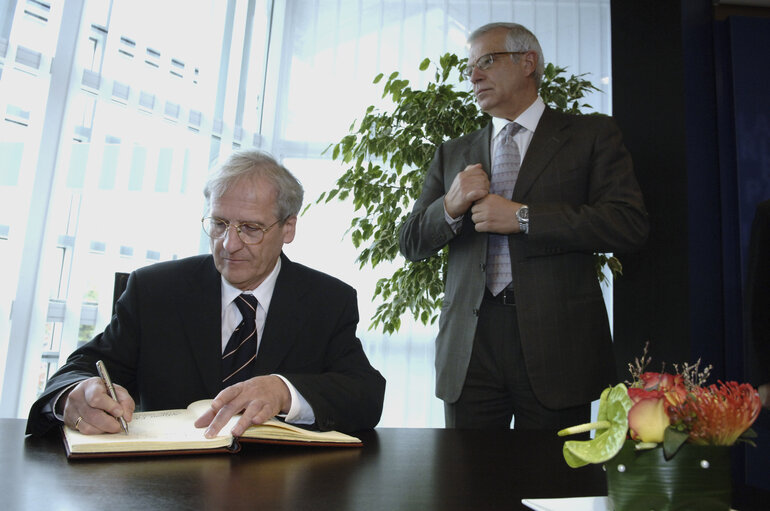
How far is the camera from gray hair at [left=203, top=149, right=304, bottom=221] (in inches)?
66.9

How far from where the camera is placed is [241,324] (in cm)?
164

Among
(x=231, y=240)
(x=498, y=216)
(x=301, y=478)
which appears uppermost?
(x=498, y=216)

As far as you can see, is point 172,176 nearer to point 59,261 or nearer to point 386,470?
point 59,261

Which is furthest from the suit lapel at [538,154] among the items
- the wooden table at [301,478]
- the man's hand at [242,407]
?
the man's hand at [242,407]

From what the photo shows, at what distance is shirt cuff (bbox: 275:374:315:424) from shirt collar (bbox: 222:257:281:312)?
383 mm

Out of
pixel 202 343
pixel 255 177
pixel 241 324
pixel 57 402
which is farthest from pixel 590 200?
pixel 57 402

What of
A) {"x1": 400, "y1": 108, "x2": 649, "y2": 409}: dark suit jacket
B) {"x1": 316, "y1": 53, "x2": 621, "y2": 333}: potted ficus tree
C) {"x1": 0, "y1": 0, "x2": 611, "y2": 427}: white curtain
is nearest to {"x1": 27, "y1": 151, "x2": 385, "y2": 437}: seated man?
{"x1": 400, "y1": 108, "x2": 649, "y2": 409}: dark suit jacket

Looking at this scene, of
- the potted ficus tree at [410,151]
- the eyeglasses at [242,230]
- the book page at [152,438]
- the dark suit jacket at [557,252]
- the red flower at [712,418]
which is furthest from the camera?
the potted ficus tree at [410,151]

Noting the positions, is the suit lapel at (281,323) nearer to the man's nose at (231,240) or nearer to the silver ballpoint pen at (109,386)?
the man's nose at (231,240)

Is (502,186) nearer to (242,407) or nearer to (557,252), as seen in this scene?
(557,252)

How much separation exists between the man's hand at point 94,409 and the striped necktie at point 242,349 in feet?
1.18

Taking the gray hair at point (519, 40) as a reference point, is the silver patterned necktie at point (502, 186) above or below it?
below

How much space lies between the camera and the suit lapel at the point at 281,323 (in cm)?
158

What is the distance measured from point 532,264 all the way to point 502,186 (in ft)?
1.07
